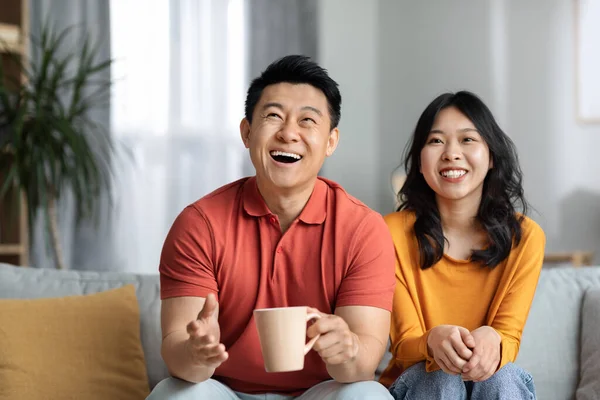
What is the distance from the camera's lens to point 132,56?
4008 millimetres

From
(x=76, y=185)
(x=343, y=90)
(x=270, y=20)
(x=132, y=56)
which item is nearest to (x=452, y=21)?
(x=343, y=90)

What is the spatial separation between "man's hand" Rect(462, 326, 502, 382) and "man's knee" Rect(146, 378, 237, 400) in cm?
53

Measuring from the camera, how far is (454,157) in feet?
5.99

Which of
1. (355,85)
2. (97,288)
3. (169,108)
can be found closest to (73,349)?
(97,288)

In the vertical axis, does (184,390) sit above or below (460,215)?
below

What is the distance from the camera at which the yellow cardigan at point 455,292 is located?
176 centimetres

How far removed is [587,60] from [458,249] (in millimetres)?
2476

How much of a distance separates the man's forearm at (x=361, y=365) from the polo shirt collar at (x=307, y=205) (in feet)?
0.99

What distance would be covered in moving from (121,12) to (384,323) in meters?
2.91

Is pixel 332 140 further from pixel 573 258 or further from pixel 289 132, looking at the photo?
pixel 573 258

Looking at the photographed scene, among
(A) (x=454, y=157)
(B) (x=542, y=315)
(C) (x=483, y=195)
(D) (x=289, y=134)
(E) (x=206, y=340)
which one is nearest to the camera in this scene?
(E) (x=206, y=340)

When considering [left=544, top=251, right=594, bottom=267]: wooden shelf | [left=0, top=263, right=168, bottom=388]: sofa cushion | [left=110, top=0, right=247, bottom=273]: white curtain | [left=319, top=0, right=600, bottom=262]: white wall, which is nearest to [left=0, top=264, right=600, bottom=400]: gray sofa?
[left=0, top=263, right=168, bottom=388]: sofa cushion

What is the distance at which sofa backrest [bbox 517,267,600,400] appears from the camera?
6.54 ft

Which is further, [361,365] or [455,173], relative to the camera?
[455,173]
